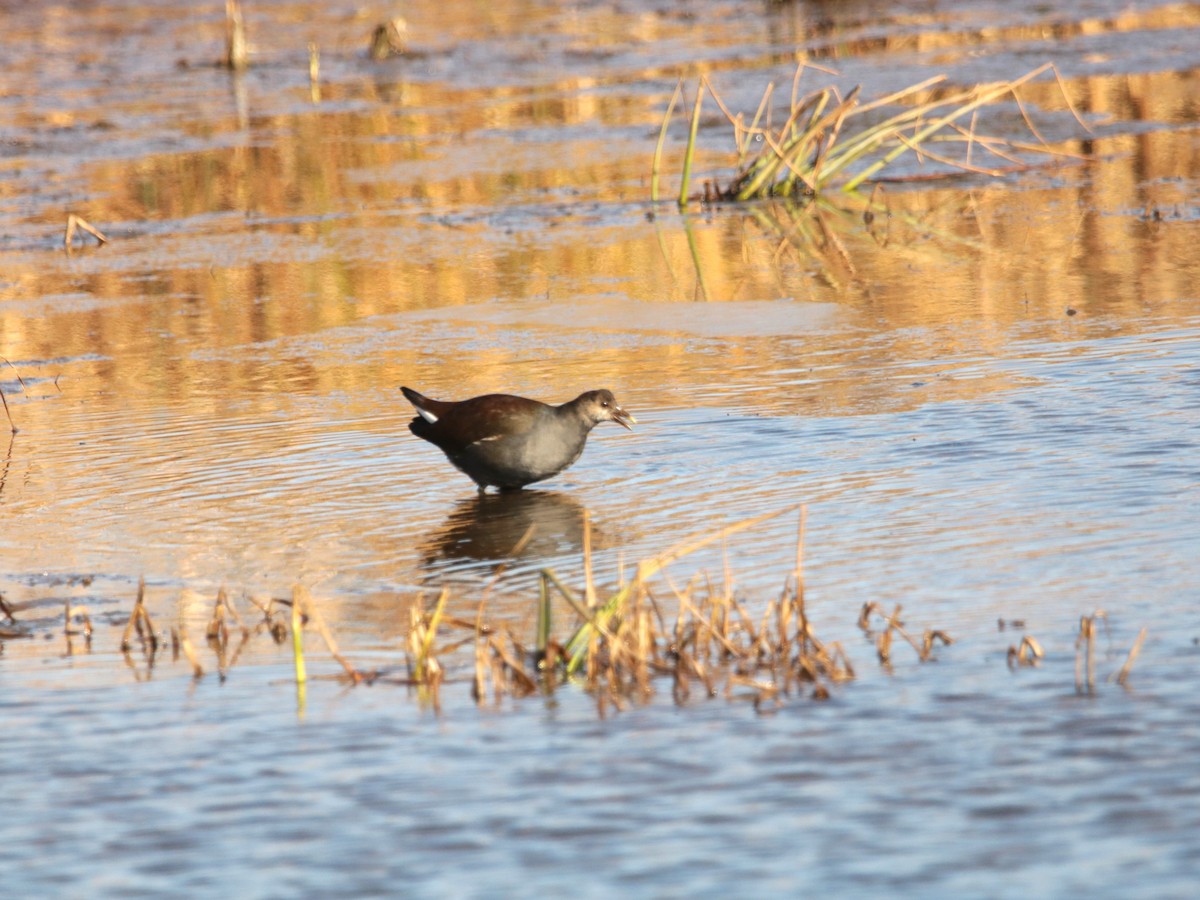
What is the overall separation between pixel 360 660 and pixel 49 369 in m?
6.79

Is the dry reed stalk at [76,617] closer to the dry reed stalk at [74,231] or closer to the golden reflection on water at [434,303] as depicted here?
the golden reflection on water at [434,303]

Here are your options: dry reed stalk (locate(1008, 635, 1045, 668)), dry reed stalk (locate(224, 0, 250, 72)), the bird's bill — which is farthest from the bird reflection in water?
dry reed stalk (locate(224, 0, 250, 72))

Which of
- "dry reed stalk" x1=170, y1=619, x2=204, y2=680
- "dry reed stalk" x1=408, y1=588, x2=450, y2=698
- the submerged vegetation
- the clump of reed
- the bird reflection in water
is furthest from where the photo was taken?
the clump of reed

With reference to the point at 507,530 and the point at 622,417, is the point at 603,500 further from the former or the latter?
the point at 622,417

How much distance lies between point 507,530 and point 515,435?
0.58 meters

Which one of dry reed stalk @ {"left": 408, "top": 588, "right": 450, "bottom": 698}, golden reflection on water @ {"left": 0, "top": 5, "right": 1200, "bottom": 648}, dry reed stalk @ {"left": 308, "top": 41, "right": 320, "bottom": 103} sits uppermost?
dry reed stalk @ {"left": 308, "top": 41, "right": 320, "bottom": 103}

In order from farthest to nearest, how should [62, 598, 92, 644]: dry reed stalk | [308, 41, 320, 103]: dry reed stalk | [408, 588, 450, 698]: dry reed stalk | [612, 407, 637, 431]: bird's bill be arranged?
[308, 41, 320, 103]: dry reed stalk < [612, 407, 637, 431]: bird's bill < [62, 598, 92, 644]: dry reed stalk < [408, 588, 450, 698]: dry reed stalk

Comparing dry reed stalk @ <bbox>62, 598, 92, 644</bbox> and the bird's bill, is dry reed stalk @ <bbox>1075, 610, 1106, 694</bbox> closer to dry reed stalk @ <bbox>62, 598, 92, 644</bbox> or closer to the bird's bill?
the bird's bill

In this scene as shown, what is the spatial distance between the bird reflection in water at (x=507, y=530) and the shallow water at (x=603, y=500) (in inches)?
1.1

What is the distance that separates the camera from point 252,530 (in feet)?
28.0

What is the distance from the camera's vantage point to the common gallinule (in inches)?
354

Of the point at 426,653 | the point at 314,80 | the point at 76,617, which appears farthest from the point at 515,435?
the point at 314,80

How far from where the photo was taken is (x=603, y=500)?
351 inches

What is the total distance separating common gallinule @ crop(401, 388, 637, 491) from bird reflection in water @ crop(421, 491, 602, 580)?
122mm
